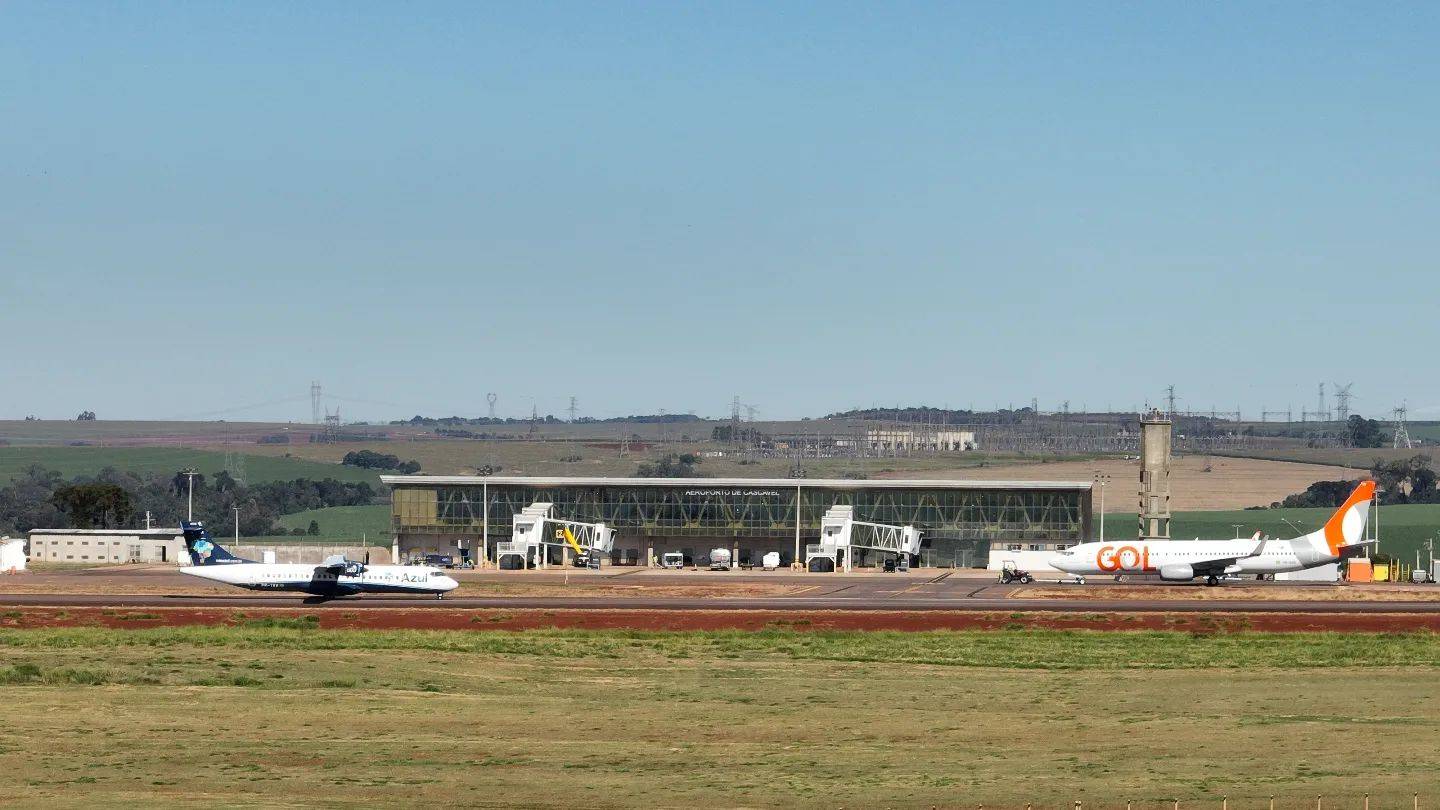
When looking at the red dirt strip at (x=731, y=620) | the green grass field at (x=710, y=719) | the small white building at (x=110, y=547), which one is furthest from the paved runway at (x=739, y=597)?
the small white building at (x=110, y=547)

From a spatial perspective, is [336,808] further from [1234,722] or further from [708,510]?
[708,510]

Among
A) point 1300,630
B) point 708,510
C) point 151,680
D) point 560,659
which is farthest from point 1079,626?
point 708,510

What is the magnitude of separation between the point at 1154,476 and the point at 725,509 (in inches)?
1468

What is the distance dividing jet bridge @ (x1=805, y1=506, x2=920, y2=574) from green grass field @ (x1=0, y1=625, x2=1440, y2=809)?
62.0 m

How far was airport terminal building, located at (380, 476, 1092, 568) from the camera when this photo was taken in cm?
15212

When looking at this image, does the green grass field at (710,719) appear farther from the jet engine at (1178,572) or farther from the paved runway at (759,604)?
the jet engine at (1178,572)

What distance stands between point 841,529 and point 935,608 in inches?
1984

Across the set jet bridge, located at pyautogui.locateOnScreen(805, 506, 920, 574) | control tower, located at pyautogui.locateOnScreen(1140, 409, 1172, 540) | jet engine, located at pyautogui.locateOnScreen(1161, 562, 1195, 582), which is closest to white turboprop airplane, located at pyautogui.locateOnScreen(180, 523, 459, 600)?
jet bridge, located at pyautogui.locateOnScreen(805, 506, 920, 574)

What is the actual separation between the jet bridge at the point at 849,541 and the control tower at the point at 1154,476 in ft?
65.6

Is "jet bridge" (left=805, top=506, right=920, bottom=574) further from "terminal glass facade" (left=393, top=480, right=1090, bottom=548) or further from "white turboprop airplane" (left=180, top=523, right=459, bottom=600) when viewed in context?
"white turboprop airplane" (left=180, top=523, right=459, bottom=600)

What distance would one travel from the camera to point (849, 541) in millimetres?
142625

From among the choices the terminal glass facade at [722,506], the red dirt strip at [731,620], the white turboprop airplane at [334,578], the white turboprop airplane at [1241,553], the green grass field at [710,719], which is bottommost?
the green grass field at [710,719]

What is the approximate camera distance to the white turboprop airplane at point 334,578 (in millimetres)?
99125

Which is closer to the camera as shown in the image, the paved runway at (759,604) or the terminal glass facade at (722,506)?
the paved runway at (759,604)
